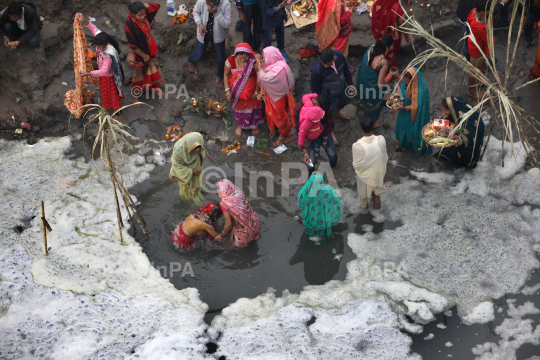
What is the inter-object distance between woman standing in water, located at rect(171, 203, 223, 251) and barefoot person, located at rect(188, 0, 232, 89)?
2593 mm

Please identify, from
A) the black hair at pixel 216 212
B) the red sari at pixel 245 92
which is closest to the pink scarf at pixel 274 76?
the red sari at pixel 245 92

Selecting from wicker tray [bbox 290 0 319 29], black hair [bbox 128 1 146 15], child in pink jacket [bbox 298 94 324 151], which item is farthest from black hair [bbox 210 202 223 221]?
wicker tray [bbox 290 0 319 29]

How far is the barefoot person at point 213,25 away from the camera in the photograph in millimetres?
6039

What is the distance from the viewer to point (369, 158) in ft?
16.1

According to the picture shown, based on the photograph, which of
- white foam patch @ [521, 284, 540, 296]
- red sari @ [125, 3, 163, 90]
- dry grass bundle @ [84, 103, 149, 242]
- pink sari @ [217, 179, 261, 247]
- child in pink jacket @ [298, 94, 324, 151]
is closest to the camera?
dry grass bundle @ [84, 103, 149, 242]

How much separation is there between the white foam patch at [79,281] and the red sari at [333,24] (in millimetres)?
3088

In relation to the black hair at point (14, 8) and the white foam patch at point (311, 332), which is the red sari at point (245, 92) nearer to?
the white foam patch at point (311, 332)

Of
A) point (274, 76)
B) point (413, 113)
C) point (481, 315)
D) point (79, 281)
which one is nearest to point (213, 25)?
point (274, 76)

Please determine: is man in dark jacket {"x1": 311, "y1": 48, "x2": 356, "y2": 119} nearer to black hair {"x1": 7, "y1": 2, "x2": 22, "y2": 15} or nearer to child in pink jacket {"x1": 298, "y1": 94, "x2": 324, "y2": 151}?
child in pink jacket {"x1": 298, "y1": 94, "x2": 324, "y2": 151}

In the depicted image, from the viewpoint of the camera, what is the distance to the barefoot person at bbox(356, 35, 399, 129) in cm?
557

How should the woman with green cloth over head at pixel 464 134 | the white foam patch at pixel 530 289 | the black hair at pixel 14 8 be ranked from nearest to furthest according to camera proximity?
the white foam patch at pixel 530 289 < the woman with green cloth over head at pixel 464 134 < the black hair at pixel 14 8

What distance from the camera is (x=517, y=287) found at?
4.55 metres

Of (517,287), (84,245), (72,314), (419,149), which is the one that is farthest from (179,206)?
(517,287)

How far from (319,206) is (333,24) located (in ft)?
8.81
